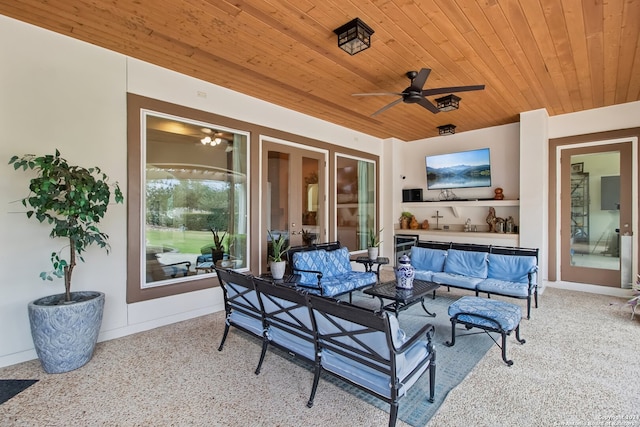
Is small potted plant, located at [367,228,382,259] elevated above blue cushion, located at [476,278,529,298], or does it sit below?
above

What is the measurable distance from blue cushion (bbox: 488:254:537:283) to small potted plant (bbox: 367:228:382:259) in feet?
7.11

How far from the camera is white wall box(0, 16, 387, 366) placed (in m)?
2.82

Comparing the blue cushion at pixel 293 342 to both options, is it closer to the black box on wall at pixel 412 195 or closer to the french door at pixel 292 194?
the french door at pixel 292 194

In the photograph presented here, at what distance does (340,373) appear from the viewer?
211 cm

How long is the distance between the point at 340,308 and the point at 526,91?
178 inches

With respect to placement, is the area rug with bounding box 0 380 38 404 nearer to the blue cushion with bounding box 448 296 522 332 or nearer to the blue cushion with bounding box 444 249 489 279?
the blue cushion with bounding box 448 296 522 332

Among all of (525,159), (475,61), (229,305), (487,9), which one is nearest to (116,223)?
(229,305)

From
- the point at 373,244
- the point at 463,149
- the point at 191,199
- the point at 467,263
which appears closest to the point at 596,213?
the point at 463,149

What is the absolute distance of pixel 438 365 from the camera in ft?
9.04

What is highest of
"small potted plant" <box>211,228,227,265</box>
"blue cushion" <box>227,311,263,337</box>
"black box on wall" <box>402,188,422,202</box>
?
"black box on wall" <box>402,188,422,202</box>

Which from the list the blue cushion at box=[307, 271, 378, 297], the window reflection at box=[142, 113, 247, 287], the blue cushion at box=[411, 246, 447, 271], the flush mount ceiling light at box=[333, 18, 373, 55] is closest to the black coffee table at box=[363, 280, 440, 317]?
the blue cushion at box=[307, 271, 378, 297]

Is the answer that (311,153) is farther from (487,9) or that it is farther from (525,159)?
(525,159)

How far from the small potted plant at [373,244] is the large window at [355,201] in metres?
0.08

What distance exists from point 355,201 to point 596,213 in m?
4.29
